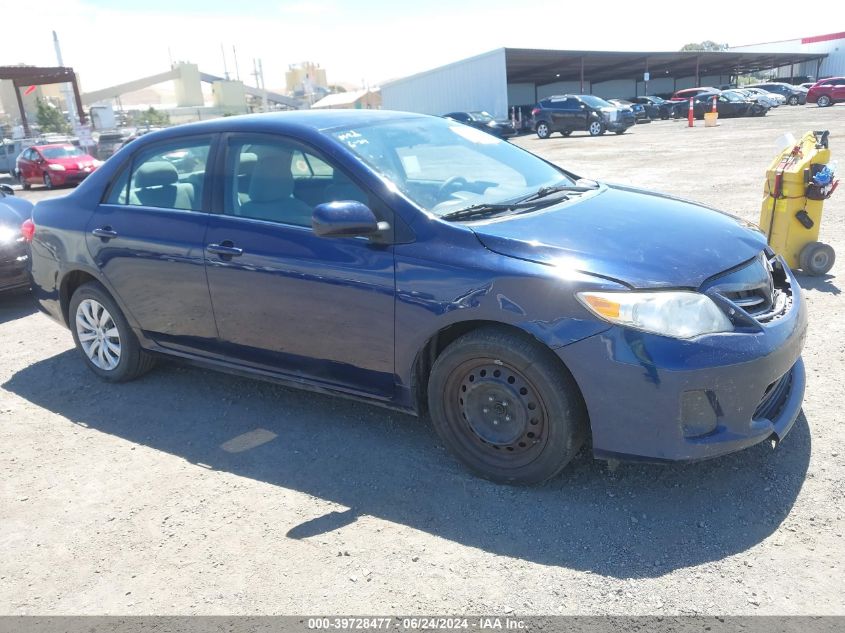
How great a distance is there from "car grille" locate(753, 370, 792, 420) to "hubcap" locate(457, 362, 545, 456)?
3.06ft

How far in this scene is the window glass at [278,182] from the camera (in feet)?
11.7

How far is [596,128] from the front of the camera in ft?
94.7

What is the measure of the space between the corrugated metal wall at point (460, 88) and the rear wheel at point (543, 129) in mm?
6656

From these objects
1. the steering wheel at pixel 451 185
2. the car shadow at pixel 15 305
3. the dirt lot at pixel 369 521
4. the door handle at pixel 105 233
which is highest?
the steering wheel at pixel 451 185

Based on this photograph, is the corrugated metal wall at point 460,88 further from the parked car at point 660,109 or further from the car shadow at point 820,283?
the car shadow at point 820,283

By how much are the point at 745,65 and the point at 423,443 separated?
226 ft

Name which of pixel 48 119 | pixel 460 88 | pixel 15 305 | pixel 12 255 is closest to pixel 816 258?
pixel 12 255

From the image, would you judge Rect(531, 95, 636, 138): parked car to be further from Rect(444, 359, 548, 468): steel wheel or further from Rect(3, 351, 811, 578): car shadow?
Rect(444, 359, 548, 468): steel wheel

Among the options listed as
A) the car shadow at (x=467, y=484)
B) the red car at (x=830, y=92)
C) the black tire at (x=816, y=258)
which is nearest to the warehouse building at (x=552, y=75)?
the red car at (x=830, y=92)

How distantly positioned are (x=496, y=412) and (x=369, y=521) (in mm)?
740

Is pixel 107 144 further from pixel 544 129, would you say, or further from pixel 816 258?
pixel 816 258

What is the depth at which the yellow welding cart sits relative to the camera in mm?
5809

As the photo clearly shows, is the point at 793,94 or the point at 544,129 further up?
the point at 793,94

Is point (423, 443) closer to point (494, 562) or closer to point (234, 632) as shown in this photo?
point (494, 562)
